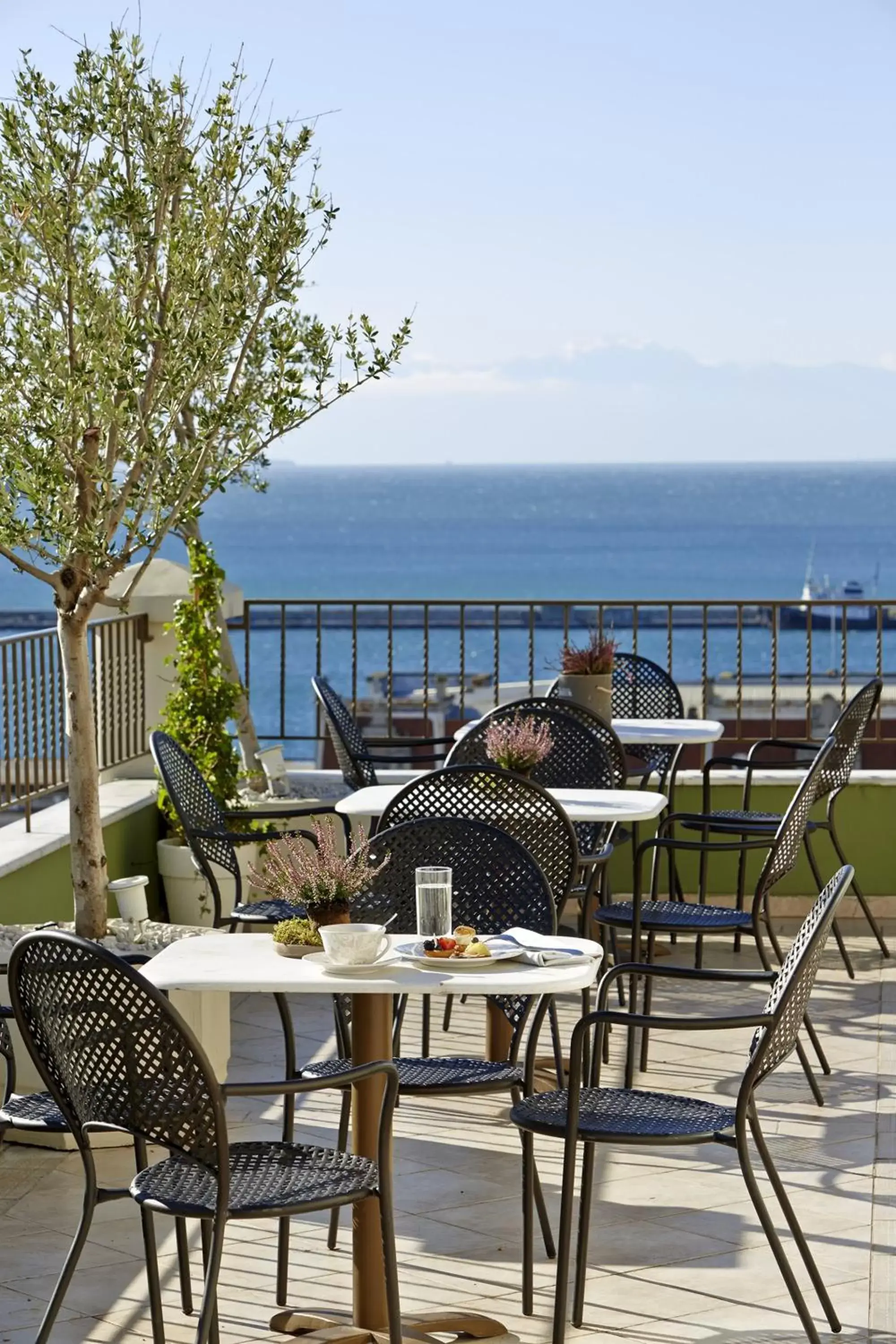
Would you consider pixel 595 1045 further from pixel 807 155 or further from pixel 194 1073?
pixel 807 155

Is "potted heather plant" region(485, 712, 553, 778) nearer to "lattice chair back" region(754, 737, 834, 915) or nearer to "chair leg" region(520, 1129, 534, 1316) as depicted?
"lattice chair back" region(754, 737, 834, 915)

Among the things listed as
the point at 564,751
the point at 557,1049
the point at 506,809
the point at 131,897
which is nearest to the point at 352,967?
the point at 506,809

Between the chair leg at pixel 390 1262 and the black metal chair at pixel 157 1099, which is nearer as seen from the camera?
the black metal chair at pixel 157 1099

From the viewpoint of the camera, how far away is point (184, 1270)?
3.74 m

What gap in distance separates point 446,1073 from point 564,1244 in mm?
541

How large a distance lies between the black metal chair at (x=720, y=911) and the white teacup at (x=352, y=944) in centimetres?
174

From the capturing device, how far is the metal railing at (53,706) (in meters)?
6.27

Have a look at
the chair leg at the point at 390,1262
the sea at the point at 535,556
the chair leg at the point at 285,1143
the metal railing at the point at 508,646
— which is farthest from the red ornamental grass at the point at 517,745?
the sea at the point at 535,556

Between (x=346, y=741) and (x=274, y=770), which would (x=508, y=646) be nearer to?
(x=274, y=770)

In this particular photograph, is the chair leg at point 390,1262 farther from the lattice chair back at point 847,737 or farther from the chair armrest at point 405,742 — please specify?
the chair armrest at point 405,742

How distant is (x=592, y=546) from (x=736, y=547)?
700cm

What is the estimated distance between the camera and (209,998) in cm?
513

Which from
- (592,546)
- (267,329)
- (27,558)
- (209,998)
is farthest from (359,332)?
(592,546)

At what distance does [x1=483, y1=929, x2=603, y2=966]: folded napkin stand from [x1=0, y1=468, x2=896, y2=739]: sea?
5162cm
